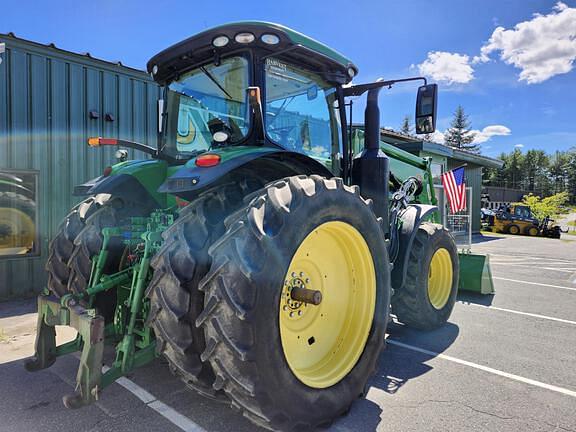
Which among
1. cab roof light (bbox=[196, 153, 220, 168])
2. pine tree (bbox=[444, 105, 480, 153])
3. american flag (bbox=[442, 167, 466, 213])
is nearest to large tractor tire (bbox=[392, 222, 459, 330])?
cab roof light (bbox=[196, 153, 220, 168])

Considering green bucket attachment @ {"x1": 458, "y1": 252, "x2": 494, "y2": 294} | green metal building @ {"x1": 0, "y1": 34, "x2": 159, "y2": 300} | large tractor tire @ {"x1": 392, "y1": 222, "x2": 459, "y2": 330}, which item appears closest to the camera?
large tractor tire @ {"x1": 392, "y1": 222, "x2": 459, "y2": 330}

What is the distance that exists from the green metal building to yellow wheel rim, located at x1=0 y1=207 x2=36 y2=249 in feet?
0.04

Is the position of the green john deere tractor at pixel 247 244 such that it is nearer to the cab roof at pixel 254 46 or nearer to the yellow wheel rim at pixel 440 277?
the cab roof at pixel 254 46

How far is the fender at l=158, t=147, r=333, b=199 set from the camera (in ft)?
8.52

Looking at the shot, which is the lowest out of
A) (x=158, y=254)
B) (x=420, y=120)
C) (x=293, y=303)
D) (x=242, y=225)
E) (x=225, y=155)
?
(x=293, y=303)

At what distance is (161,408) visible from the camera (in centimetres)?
311

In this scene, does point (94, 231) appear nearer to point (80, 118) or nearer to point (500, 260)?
point (80, 118)

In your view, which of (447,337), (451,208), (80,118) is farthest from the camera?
(451,208)

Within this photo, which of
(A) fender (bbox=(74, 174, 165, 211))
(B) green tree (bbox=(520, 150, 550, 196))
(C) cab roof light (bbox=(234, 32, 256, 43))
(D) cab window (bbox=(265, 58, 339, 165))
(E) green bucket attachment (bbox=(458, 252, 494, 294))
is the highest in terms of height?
(B) green tree (bbox=(520, 150, 550, 196))

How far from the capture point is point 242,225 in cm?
237

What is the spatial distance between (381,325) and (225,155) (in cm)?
175

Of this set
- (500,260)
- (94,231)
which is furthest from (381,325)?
(500,260)

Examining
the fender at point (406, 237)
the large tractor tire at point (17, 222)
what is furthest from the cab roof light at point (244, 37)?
the large tractor tire at point (17, 222)

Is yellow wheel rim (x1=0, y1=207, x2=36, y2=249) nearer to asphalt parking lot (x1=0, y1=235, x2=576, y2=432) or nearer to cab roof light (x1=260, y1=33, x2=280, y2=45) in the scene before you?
asphalt parking lot (x1=0, y1=235, x2=576, y2=432)
